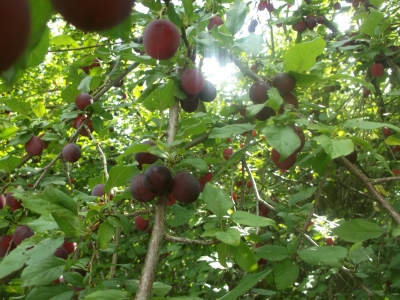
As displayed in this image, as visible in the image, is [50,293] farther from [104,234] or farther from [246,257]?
[246,257]

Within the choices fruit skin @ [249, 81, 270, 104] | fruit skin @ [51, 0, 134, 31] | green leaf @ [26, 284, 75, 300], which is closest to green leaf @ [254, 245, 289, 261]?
fruit skin @ [249, 81, 270, 104]

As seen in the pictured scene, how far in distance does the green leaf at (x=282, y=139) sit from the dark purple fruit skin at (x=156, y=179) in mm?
321

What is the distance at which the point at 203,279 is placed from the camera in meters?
2.25

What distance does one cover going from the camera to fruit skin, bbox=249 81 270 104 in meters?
1.22

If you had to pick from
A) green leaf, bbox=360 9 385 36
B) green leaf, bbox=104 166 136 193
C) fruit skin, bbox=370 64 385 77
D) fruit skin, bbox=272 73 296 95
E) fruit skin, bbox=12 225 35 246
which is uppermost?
fruit skin, bbox=370 64 385 77

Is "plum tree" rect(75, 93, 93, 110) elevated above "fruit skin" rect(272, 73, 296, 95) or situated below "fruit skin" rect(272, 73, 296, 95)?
above

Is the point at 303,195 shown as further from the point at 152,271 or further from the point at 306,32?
the point at 306,32

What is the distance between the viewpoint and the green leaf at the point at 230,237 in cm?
90

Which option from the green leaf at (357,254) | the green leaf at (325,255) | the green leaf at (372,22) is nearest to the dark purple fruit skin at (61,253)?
the green leaf at (325,255)

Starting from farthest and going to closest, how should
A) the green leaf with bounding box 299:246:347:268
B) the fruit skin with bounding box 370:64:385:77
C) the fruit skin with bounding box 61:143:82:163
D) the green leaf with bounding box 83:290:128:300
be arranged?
the fruit skin with bounding box 370:64:385:77
the fruit skin with bounding box 61:143:82:163
the green leaf with bounding box 299:246:347:268
the green leaf with bounding box 83:290:128:300

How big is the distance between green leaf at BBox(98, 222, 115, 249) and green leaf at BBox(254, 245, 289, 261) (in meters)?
0.43

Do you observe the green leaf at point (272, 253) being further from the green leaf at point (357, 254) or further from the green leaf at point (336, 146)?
the green leaf at point (357, 254)

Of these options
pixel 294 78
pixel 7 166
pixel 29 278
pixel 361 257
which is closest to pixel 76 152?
pixel 7 166

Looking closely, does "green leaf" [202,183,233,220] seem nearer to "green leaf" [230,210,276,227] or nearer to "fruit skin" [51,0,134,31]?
"green leaf" [230,210,276,227]
